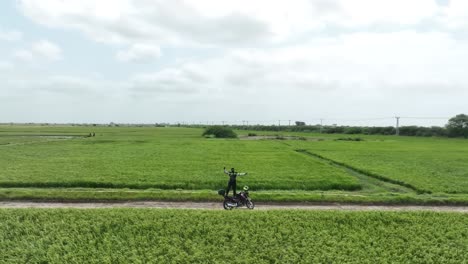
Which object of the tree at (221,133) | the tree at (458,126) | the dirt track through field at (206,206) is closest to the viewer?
the dirt track through field at (206,206)

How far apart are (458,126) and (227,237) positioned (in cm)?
9827

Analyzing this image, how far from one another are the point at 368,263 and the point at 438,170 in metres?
17.9

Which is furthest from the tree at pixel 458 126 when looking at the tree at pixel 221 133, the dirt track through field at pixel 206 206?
the dirt track through field at pixel 206 206

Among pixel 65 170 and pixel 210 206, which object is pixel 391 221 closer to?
pixel 210 206

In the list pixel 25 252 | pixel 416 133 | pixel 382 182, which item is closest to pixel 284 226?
pixel 25 252

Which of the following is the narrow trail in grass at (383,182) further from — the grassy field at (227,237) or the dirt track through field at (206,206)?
the grassy field at (227,237)

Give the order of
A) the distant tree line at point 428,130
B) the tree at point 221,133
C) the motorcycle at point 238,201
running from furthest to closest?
the distant tree line at point 428,130
the tree at point 221,133
the motorcycle at point 238,201

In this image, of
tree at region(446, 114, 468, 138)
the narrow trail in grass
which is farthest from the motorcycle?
tree at region(446, 114, 468, 138)

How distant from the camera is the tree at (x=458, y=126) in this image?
3287 inches

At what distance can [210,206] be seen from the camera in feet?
39.7

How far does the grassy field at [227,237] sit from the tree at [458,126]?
295 feet

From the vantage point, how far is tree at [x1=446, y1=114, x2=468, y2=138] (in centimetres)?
8350

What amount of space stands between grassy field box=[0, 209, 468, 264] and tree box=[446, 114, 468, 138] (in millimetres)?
90021

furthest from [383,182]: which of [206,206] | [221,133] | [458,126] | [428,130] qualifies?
[428,130]
